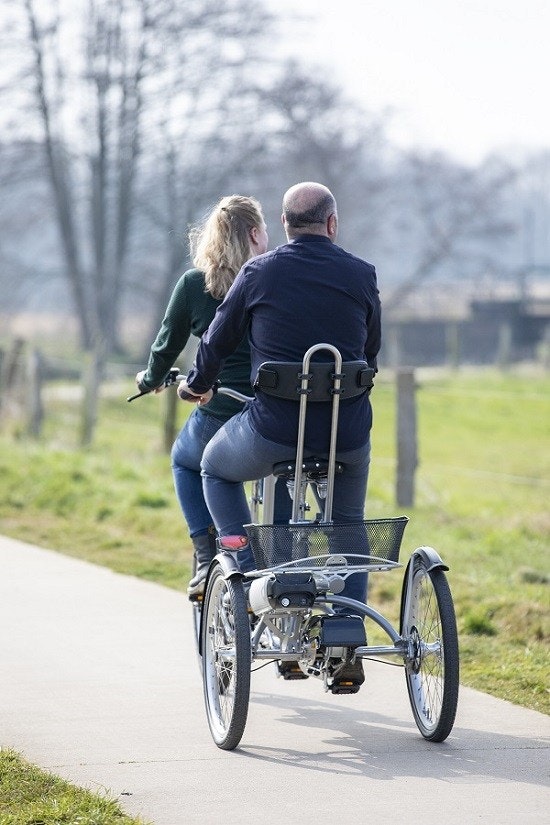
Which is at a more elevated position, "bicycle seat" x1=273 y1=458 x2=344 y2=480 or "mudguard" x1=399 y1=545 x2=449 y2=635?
"bicycle seat" x1=273 y1=458 x2=344 y2=480

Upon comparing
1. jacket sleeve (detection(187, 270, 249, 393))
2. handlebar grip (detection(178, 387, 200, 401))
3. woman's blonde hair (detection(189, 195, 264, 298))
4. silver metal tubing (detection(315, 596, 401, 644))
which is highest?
woman's blonde hair (detection(189, 195, 264, 298))

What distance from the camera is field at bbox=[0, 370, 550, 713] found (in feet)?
22.6

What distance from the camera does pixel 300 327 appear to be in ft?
15.9

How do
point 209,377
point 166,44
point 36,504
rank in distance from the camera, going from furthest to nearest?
1. point 166,44
2. point 36,504
3. point 209,377

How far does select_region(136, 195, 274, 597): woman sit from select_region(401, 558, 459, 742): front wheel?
1020 mm

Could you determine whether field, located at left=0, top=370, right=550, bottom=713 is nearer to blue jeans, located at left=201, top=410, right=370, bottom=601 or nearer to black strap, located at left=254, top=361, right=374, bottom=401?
blue jeans, located at left=201, top=410, right=370, bottom=601

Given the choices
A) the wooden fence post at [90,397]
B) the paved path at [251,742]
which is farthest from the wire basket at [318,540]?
the wooden fence post at [90,397]

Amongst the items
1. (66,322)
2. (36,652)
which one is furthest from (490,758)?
(66,322)

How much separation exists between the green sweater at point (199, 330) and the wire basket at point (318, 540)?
94 centimetres

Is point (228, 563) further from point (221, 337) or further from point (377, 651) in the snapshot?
point (221, 337)

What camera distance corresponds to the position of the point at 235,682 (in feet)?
15.4

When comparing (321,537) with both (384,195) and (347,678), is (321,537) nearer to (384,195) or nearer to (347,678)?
(347,678)

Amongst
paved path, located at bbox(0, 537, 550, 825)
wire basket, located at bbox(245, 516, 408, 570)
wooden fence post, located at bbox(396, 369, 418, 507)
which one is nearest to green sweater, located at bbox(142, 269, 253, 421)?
wire basket, located at bbox(245, 516, 408, 570)

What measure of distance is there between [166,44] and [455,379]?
987cm
